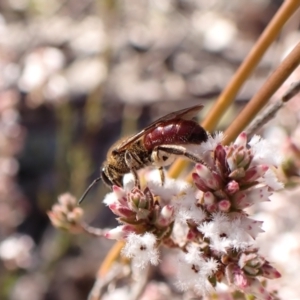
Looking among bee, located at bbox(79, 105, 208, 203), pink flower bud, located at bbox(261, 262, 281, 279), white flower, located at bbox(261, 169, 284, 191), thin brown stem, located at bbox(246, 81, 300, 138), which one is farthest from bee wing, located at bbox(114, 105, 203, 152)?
pink flower bud, located at bbox(261, 262, 281, 279)

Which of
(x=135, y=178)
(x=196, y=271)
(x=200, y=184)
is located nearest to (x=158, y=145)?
(x=135, y=178)

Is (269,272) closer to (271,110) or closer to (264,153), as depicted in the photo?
(264,153)

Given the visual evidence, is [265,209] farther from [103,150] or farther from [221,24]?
[221,24]

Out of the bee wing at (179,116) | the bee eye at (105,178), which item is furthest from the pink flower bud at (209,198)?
the bee eye at (105,178)

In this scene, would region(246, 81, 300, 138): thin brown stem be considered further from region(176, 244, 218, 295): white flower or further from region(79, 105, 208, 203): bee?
region(176, 244, 218, 295): white flower

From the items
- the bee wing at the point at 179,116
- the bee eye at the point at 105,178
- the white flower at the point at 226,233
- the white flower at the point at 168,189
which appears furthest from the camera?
the bee eye at the point at 105,178

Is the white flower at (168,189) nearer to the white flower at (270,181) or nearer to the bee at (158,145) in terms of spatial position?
the bee at (158,145)

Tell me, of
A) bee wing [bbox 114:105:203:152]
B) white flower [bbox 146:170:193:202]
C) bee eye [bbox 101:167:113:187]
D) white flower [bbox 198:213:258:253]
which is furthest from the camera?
bee eye [bbox 101:167:113:187]

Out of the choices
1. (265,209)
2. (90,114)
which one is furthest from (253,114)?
(90,114)

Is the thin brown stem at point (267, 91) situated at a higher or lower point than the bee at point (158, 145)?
higher
